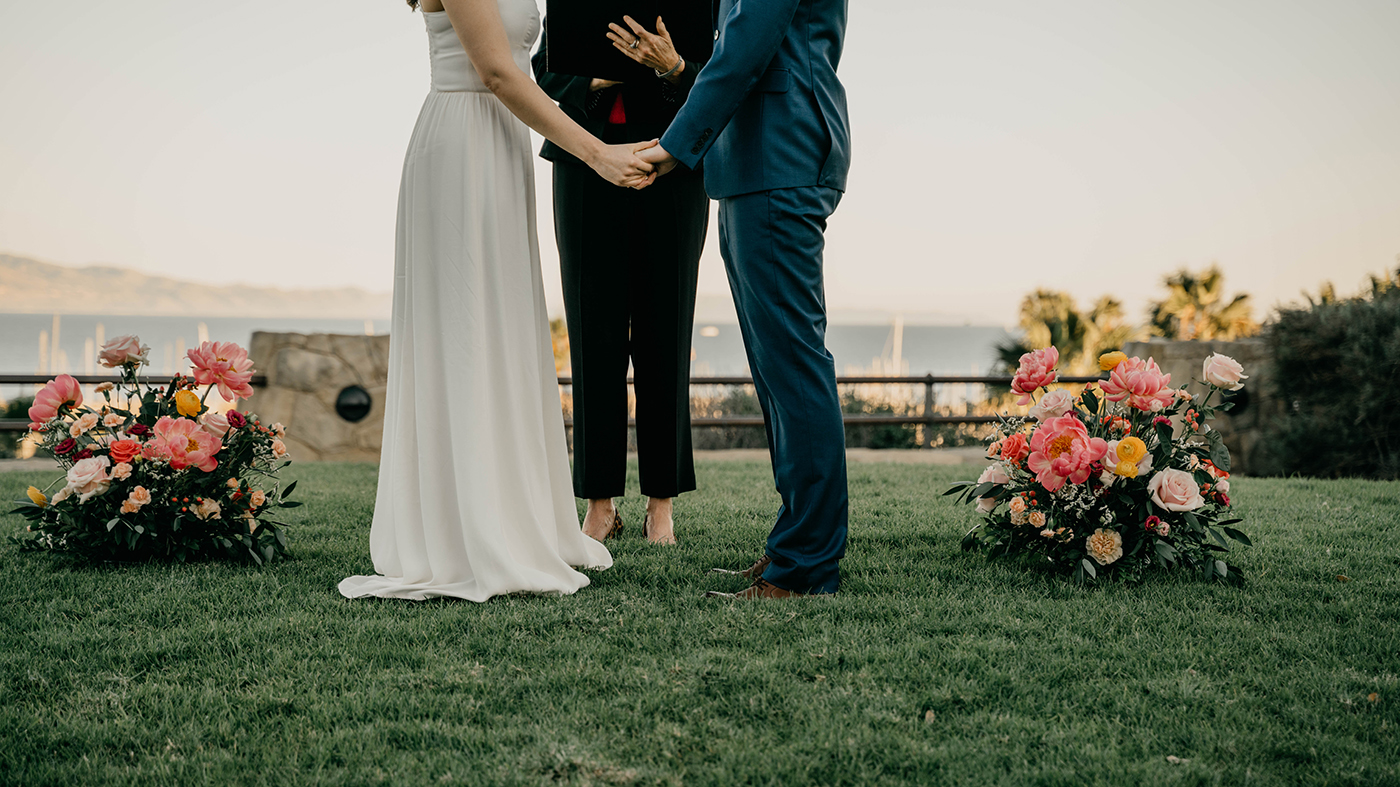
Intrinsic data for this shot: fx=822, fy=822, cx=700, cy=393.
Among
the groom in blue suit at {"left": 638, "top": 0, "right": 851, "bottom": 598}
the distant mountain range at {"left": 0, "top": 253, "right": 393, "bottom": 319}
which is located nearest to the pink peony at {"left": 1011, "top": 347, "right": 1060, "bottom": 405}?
the groom in blue suit at {"left": 638, "top": 0, "right": 851, "bottom": 598}

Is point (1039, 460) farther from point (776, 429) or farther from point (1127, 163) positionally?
point (1127, 163)

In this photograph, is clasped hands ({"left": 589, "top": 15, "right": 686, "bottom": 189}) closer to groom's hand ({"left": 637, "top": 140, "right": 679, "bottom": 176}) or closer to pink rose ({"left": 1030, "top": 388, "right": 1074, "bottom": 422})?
groom's hand ({"left": 637, "top": 140, "right": 679, "bottom": 176})

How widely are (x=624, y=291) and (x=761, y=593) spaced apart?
1.44m

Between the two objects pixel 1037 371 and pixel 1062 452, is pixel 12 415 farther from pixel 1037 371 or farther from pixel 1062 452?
pixel 1062 452

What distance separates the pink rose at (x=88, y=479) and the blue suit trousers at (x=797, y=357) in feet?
7.32

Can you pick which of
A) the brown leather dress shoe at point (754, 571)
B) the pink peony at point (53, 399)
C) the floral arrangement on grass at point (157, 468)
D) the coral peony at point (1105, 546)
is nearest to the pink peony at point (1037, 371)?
the coral peony at point (1105, 546)

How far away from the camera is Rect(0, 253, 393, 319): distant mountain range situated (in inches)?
4815

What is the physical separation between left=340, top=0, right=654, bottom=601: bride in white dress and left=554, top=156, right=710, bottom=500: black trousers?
22.2 inches

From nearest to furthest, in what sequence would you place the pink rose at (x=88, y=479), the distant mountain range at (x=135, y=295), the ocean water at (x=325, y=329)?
1. the pink rose at (x=88, y=479)
2. the ocean water at (x=325, y=329)
3. the distant mountain range at (x=135, y=295)

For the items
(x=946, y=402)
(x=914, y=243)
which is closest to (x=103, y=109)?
(x=914, y=243)

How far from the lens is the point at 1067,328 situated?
735 inches

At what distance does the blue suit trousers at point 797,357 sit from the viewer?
231 cm

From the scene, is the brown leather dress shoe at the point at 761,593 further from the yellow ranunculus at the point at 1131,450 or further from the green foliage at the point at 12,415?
the green foliage at the point at 12,415

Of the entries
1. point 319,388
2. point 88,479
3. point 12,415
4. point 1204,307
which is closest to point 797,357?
point 88,479
